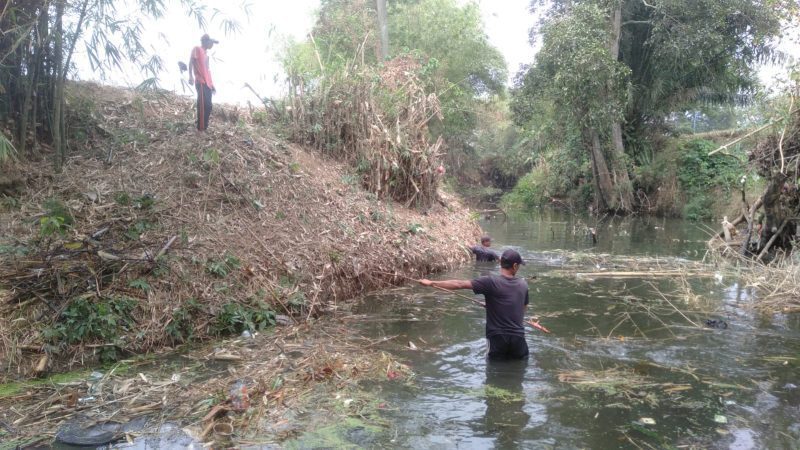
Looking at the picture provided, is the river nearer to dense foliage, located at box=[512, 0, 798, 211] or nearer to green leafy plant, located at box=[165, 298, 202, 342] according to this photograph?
green leafy plant, located at box=[165, 298, 202, 342]

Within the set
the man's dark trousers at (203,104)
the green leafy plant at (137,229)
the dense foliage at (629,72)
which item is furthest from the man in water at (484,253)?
the dense foliage at (629,72)

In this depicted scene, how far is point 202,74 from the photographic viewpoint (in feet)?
30.6

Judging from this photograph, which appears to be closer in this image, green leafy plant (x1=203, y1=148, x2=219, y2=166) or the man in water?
green leafy plant (x1=203, y1=148, x2=219, y2=166)

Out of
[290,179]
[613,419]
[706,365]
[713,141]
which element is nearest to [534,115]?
[713,141]

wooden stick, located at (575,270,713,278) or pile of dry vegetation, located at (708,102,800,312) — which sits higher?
pile of dry vegetation, located at (708,102,800,312)

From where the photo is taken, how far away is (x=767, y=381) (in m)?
5.36

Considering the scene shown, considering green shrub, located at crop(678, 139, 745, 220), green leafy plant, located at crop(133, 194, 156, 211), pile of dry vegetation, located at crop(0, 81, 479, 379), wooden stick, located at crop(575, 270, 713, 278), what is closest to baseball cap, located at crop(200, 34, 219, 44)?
pile of dry vegetation, located at crop(0, 81, 479, 379)

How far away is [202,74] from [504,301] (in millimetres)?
6412

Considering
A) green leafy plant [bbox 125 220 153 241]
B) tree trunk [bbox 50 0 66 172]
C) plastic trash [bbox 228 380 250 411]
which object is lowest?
plastic trash [bbox 228 380 250 411]

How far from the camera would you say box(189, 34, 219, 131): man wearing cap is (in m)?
9.20

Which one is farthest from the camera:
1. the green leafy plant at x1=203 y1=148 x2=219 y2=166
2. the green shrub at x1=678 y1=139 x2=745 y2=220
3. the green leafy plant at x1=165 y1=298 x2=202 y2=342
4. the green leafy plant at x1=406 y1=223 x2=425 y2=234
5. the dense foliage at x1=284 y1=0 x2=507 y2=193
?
the green shrub at x1=678 y1=139 x2=745 y2=220

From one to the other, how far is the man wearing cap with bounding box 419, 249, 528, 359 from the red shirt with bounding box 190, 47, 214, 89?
5.74 m

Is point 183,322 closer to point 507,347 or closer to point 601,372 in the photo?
point 507,347

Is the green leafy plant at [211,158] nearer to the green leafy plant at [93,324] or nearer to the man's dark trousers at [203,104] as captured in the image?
the man's dark trousers at [203,104]
